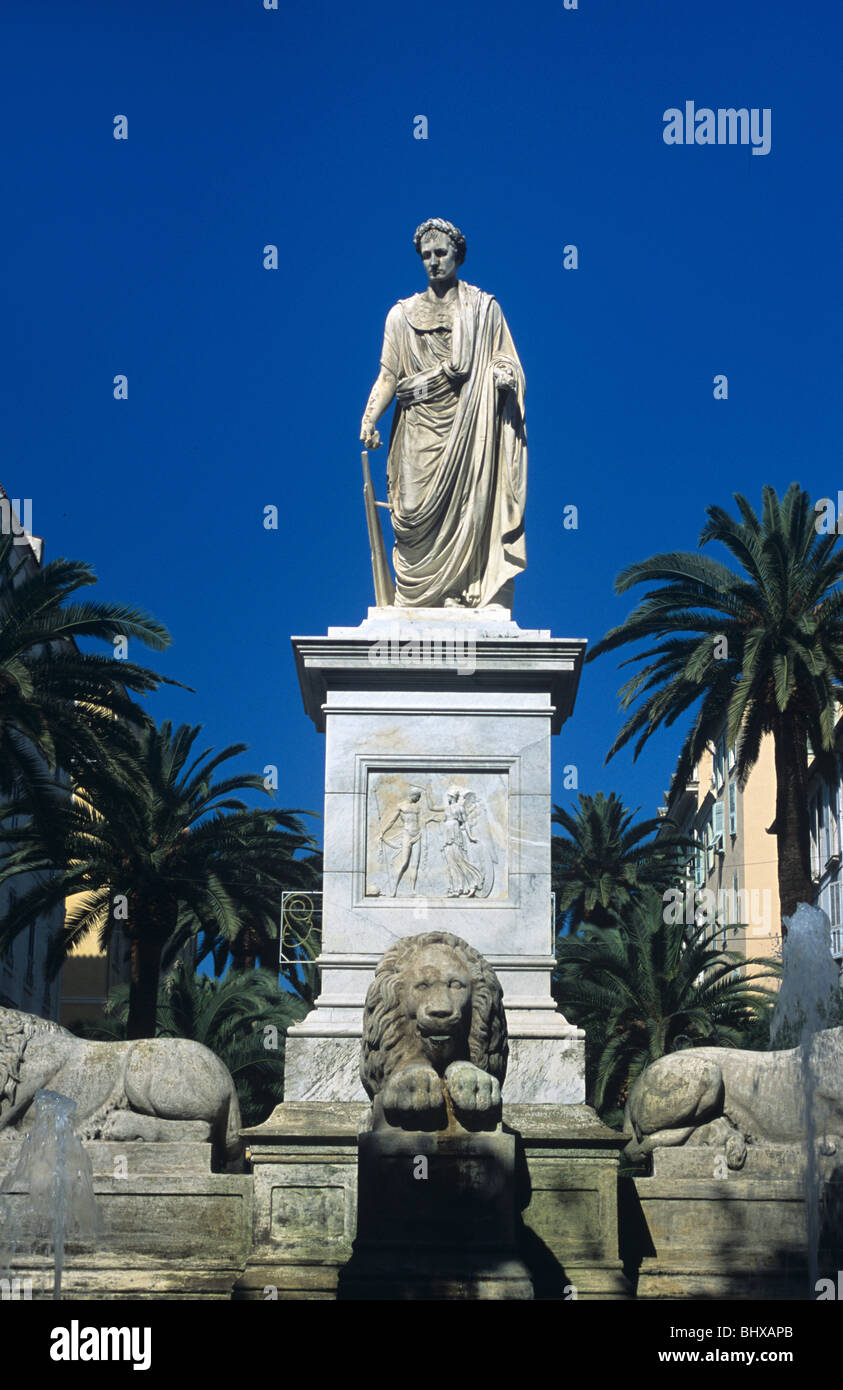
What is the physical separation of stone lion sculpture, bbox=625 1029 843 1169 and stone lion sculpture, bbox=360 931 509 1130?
5.87ft

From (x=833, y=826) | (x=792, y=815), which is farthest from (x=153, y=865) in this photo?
(x=833, y=826)

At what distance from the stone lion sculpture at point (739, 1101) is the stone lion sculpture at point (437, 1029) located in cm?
179

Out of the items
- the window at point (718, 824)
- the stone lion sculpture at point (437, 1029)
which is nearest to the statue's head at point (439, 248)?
the stone lion sculpture at point (437, 1029)

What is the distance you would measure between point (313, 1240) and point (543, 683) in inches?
178

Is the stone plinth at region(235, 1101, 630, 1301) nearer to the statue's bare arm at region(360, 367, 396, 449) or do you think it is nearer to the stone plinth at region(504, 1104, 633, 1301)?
the stone plinth at region(504, 1104, 633, 1301)

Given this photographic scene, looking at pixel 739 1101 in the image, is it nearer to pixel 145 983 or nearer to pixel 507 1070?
pixel 507 1070

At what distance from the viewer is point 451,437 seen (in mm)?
14625

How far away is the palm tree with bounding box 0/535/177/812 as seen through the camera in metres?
24.9

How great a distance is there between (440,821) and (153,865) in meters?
19.0

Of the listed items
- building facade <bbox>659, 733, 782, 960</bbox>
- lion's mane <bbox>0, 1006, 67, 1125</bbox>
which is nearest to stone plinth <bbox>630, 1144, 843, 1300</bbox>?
lion's mane <bbox>0, 1006, 67, 1125</bbox>

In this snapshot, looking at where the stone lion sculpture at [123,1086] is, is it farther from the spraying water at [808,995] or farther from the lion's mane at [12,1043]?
the spraying water at [808,995]

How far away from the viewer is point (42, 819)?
25422 mm
